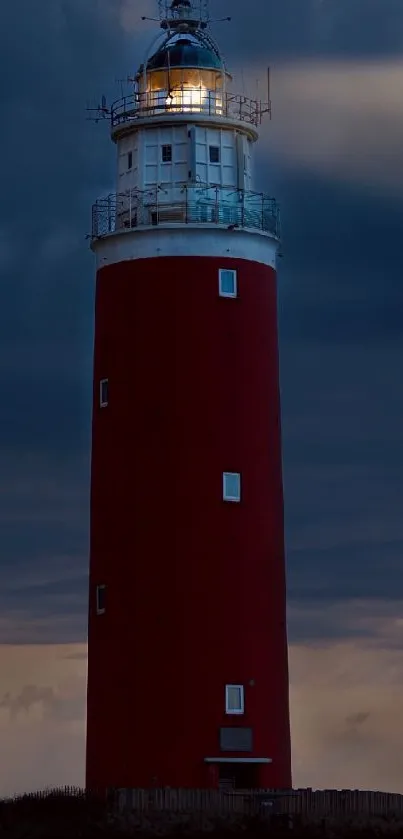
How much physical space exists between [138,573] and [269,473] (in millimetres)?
4078

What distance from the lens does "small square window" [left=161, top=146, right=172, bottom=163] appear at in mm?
62531

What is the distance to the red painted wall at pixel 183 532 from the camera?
59.9 m

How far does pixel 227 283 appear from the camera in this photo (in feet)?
202

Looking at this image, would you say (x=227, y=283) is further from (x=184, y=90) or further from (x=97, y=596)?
(x=97, y=596)

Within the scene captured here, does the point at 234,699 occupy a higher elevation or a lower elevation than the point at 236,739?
higher

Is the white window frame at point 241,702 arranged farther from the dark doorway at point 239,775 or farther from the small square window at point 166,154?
the small square window at point 166,154

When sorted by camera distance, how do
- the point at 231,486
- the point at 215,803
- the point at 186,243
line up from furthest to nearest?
1. the point at 186,243
2. the point at 231,486
3. the point at 215,803

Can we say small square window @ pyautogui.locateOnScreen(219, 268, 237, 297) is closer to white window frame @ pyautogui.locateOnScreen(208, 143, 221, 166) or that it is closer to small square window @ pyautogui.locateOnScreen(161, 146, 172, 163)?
white window frame @ pyautogui.locateOnScreen(208, 143, 221, 166)

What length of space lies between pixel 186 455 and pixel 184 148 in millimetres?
7567

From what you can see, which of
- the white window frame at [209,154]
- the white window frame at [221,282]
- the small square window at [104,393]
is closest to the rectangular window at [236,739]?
the small square window at [104,393]

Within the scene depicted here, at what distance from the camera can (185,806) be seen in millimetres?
55938

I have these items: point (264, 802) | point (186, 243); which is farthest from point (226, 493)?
point (264, 802)

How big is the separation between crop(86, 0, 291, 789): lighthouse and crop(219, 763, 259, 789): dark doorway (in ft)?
0.14

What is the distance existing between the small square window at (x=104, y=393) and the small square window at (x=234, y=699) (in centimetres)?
758
